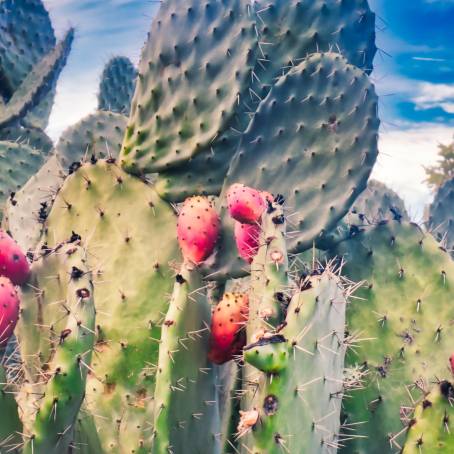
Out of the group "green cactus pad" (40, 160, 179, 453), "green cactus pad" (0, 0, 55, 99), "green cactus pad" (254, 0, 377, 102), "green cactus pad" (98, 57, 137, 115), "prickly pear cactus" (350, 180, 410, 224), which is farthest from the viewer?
"green cactus pad" (0, 0, 55, 99)

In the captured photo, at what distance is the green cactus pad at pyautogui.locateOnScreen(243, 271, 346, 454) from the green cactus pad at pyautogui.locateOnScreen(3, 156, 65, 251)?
112 centimetres

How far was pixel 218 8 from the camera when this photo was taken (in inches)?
91.6

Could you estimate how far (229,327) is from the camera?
165 cm

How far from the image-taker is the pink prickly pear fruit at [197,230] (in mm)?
1825

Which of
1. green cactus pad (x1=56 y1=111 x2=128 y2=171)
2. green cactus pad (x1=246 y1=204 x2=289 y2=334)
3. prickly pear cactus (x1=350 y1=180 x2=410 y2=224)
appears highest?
green cactus pad (x1=246 y1=204 x2=289 y2=334)

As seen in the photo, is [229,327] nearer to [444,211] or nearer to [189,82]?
[189,82]

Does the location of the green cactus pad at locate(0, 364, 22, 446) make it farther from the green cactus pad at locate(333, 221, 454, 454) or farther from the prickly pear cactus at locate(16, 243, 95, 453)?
the green cactus pad at locate(333, 221, 454, 454)

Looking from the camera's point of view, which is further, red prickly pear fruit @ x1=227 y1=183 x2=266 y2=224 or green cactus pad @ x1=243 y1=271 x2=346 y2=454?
red prickly pear fruit @ x1=227 y1=183 x2=266 y2=224

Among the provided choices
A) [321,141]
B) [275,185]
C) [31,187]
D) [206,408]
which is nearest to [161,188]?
[275,185]

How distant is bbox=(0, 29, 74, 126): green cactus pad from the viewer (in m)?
3.78

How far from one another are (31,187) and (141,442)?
139 cm

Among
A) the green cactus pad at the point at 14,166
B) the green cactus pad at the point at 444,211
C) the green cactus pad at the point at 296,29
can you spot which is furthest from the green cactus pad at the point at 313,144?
the green cactus pad at the point at 14,166

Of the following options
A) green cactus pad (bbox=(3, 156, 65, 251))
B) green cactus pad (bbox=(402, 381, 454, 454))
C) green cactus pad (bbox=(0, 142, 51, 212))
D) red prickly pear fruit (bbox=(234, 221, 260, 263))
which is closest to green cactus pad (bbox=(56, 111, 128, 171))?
green cactus pad (bbox=(3, 156, 65, 251))

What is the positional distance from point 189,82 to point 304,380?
1.18 meters
